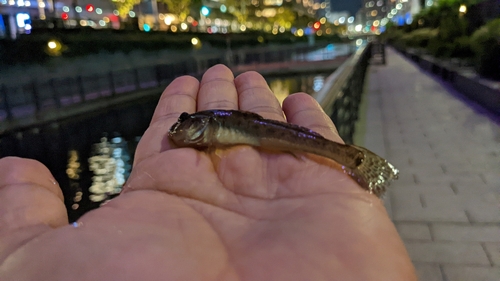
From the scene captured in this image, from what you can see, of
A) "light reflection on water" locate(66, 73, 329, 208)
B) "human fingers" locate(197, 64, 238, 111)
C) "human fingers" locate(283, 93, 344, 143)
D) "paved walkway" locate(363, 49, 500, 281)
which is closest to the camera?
"human fingers" locate(283, 93, 344, 143)

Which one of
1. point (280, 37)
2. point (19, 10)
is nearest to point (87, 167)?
point (19, 10)

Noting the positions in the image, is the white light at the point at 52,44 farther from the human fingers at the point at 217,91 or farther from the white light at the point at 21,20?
the human fingers at the point at 217,91

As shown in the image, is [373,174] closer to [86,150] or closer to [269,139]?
[269,139]

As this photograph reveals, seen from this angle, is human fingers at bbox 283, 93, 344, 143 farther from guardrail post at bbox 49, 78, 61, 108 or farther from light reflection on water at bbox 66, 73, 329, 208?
guardrail post at bbox 49, 78, 61, 108

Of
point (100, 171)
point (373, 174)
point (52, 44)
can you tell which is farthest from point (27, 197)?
point (52, 44)

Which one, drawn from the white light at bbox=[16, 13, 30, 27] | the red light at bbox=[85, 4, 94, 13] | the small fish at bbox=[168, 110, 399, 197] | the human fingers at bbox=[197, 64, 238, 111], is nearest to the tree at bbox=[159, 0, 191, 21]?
the red light at bbox=[85, 4, 94, 13]

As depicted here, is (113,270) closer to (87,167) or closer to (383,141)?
(383,141)

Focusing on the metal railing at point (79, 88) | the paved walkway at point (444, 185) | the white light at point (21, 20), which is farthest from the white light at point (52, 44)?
the paved walkway at point (444, 185)
